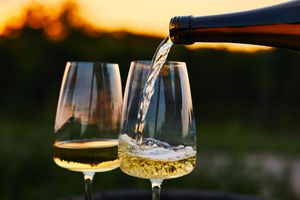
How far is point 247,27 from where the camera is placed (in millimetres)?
1444

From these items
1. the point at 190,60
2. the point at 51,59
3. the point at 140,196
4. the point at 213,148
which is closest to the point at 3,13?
the point at 51,59

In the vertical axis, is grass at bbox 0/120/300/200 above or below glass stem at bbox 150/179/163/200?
below

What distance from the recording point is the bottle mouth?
4.45ft

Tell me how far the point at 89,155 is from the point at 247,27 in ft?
1.94

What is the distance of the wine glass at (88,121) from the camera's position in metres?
1.53

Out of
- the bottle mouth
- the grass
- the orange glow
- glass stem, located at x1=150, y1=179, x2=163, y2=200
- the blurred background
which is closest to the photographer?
the bottle mouth

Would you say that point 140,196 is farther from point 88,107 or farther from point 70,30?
point 70,30

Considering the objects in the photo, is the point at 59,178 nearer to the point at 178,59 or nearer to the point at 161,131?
the point at 161,131

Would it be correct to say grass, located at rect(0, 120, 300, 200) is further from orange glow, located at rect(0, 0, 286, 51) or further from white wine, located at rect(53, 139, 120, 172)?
white wine, located at rect(53, 139, 120, 172)

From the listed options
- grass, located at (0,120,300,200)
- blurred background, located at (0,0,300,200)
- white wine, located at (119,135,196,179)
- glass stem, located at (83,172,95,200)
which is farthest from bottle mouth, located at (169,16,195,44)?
blurred background, located at (0,0,300,200)

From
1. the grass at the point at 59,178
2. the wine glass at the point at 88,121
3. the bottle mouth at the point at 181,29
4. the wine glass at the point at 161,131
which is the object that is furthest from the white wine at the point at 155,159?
the grass at the point at 59,178

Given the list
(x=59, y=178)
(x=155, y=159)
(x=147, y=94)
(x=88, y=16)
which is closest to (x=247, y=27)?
(x=147, y=94)

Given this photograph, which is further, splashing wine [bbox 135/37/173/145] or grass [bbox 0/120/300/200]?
grass [bbox 0/120/300/200]

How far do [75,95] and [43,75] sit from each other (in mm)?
12789
